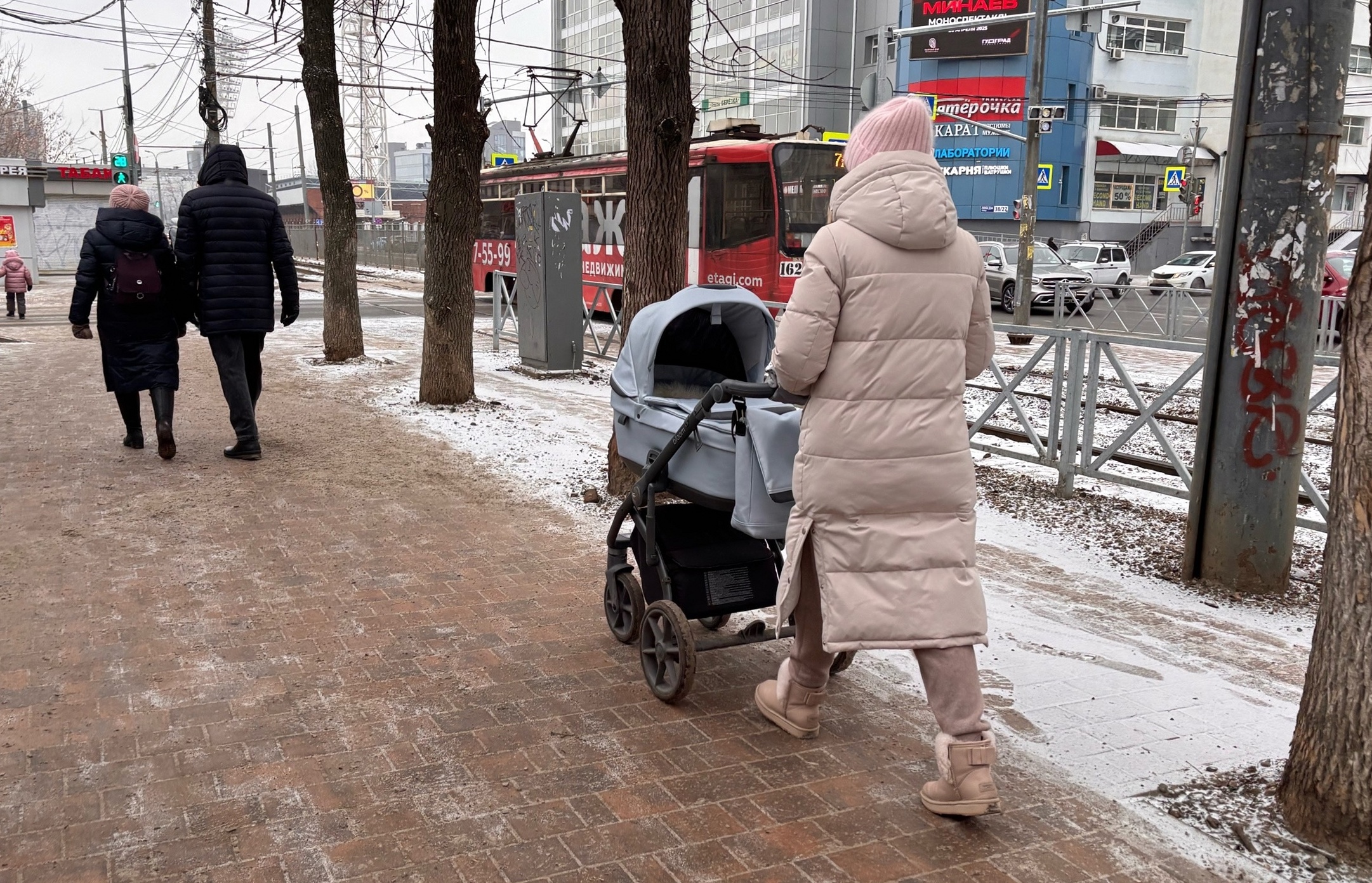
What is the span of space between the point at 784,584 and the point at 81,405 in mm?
9223

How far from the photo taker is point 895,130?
10.7 feet

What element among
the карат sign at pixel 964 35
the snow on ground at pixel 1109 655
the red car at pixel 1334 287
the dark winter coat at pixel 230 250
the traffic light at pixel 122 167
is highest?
the карат sign at pixel 964 35

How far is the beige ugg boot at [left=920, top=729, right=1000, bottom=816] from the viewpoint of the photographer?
3230mm

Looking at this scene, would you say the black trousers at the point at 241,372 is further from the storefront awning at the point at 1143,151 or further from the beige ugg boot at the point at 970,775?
the storefront awning at the point at 1143,151

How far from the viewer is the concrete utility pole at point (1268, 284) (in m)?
5.04

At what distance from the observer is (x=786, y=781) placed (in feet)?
11.7

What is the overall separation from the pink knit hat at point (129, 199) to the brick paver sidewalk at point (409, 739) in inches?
92.1

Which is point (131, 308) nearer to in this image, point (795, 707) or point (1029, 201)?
point (795, 707)

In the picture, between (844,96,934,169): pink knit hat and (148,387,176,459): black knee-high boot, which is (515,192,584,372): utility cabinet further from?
(844,96,934,169): pink knit hat

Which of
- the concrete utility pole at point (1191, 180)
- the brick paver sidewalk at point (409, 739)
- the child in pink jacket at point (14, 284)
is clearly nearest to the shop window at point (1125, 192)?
the concrete utility pole at point (1191, 180)

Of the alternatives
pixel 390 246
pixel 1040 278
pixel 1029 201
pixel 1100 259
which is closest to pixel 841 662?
pixel 1029 201

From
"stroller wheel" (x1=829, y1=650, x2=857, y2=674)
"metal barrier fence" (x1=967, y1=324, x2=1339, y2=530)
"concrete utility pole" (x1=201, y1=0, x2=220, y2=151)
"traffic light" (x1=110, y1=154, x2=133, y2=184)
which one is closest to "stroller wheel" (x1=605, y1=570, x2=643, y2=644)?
"stroller wheel" (x1=829, y1=650, x2=857, y2=674)

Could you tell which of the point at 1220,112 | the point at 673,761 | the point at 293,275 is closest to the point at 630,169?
the point at 293,275

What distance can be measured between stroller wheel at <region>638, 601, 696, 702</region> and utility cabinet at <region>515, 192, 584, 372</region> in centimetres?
931
